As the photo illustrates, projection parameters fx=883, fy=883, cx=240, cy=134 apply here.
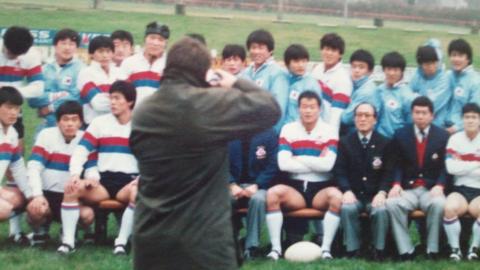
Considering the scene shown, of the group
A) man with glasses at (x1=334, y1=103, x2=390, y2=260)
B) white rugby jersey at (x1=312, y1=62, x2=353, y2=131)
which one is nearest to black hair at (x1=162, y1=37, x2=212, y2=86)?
man with glasses at (x1=334, y1=103, x2=390, y2=260)

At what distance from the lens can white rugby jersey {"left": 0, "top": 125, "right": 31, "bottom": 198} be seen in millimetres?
8953

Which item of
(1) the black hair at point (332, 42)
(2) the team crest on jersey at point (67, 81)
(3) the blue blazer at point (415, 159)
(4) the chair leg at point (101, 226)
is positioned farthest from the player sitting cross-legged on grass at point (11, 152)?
(3) the blue blazer at point (415, 159)

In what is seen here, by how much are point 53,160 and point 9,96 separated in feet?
2.62

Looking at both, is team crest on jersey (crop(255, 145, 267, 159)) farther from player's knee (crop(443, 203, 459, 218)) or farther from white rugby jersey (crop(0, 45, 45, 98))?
white rugby jersey (crop(0, 45, 45, 98))

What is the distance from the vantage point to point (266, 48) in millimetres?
10031

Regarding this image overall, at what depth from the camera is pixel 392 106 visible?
31.6 feet

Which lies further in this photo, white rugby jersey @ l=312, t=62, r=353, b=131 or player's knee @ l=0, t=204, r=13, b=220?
white rugby jersey @ l=312, t=62, r=353, b=131

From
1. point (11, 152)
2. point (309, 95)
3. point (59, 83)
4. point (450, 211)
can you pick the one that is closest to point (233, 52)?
point (309, 95)

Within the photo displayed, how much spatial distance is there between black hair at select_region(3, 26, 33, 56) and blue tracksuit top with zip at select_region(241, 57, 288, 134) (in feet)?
7.97

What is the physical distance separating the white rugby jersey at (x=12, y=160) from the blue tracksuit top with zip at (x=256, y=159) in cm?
211

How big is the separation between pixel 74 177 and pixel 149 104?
13.7 ft

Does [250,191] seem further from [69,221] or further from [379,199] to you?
[69,221]

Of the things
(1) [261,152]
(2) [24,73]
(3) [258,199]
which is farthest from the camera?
(2) [24,73]

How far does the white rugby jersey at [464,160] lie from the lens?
351 inches
